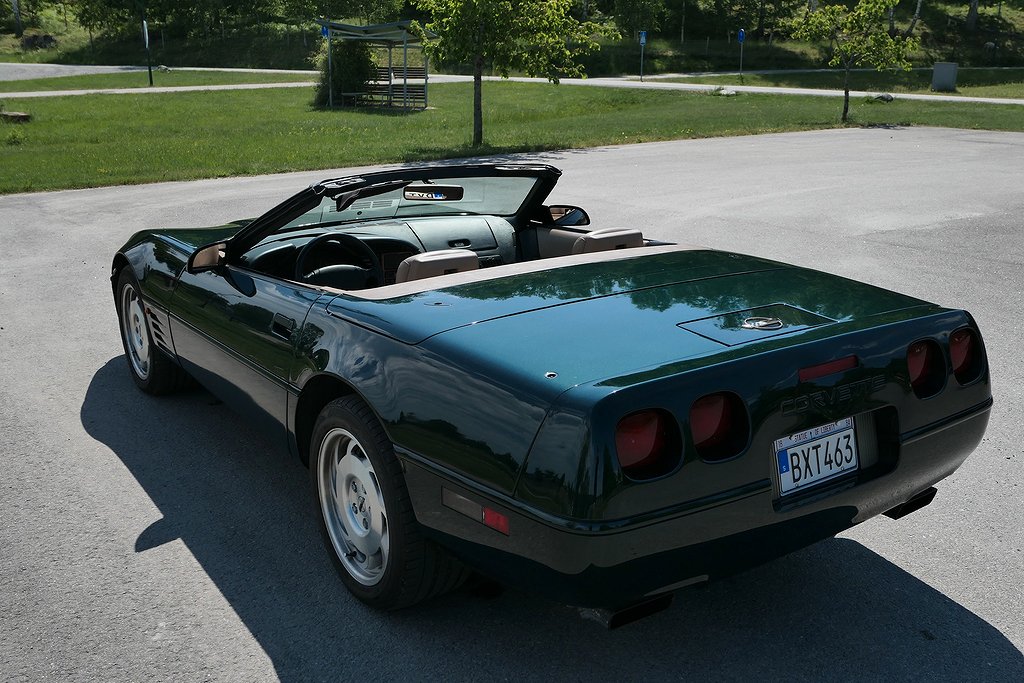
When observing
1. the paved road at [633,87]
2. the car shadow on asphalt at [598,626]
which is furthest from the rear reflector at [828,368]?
the paved road at [633,87]

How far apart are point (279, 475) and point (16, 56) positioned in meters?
58.6

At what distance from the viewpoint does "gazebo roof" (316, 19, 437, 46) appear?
28.2 metres

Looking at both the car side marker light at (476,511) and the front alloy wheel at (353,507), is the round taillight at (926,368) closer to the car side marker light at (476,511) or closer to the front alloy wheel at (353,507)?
the car side marker light at (476,511)

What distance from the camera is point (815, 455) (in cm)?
287

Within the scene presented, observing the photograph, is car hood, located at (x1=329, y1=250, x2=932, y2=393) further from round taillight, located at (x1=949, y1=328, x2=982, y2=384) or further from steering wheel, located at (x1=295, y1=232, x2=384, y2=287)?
steering wheel, located at (x1=295, y1=232, x2=384, y2=287)

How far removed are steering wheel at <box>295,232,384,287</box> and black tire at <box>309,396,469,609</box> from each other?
79cm

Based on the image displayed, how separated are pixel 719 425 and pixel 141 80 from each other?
4140cm

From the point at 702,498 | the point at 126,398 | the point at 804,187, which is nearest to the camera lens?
the point at 702,498

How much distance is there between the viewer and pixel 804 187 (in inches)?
554

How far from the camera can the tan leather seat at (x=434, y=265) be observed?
3.77 meters

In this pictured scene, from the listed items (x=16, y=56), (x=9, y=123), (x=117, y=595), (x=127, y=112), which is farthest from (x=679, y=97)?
(x=16, y=56)

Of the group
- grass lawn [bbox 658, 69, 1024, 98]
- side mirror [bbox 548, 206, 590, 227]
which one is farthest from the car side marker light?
grass lawn [bbox 658, 69, 1024, 98]

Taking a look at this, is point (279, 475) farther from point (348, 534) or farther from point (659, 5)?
point (659, 5)

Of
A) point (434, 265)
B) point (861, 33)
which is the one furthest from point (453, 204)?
point (861, 33)
